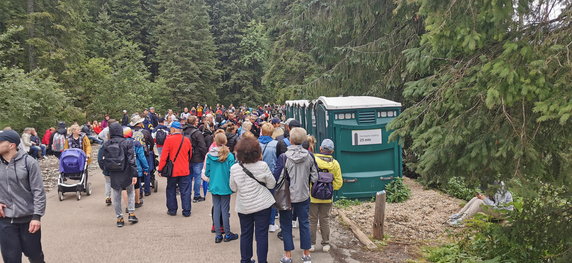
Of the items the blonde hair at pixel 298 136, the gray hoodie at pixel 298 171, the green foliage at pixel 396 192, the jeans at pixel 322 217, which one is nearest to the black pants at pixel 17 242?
the gray hoodie at pixel 298 171

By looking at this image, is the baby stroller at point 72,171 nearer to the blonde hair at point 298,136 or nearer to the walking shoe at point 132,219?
the walking shoe at point 132,219

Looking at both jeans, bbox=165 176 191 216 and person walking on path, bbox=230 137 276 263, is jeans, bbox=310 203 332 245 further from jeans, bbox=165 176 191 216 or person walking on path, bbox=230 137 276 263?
jeans, bbox=165 176 191 216

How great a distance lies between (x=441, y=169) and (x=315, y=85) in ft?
37.4

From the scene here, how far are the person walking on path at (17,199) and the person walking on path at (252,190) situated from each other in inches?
88.2

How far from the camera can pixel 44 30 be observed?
Answer: 1112 inches

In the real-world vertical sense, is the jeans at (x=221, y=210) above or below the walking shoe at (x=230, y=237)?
above

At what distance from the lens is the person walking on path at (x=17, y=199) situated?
4836 mm

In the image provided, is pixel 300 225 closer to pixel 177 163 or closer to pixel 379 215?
pixel 379 215

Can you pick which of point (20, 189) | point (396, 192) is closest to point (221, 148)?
point (20, 189)

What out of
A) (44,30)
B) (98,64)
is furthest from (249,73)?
(44,30)

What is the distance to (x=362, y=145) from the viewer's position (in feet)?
32.0

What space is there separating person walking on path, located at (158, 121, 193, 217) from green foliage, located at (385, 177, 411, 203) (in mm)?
4387

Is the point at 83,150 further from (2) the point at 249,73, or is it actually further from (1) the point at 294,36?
(2) the point at 249,73

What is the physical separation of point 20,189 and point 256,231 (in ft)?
9.02
